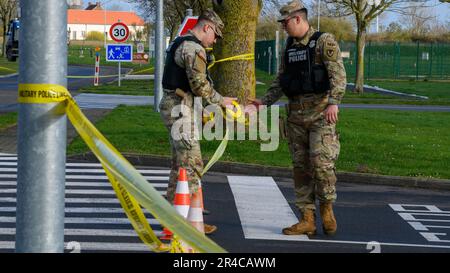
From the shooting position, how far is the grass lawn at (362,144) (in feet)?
43.6

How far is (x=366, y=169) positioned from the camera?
1275 centimetres

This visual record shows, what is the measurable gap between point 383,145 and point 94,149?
40.1 feet

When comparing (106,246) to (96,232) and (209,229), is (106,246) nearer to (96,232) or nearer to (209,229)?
(96,232)

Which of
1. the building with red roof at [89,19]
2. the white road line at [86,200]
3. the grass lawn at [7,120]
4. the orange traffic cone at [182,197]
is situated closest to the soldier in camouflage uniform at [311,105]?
the orange traffic cone at [182,197]

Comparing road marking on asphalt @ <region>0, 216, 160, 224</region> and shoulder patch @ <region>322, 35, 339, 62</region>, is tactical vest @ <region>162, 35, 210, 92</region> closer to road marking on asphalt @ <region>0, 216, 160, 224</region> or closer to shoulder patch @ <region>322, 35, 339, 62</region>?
shoulder patch @ <region>322, 35, 339, 62</region>

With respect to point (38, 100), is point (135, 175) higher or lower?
lower

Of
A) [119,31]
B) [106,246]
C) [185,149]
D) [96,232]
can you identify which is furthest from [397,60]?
[106,246]

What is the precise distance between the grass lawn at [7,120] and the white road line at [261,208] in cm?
730

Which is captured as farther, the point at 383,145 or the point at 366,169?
the point at 383,145

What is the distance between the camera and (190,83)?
8.08m

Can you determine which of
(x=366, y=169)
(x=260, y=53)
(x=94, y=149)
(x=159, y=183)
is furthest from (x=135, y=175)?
(x=260, y=53)

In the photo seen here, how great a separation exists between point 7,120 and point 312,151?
40.0 feet

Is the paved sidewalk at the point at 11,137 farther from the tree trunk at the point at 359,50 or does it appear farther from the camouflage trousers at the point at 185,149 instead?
the tree trunk at the point at 359,50
